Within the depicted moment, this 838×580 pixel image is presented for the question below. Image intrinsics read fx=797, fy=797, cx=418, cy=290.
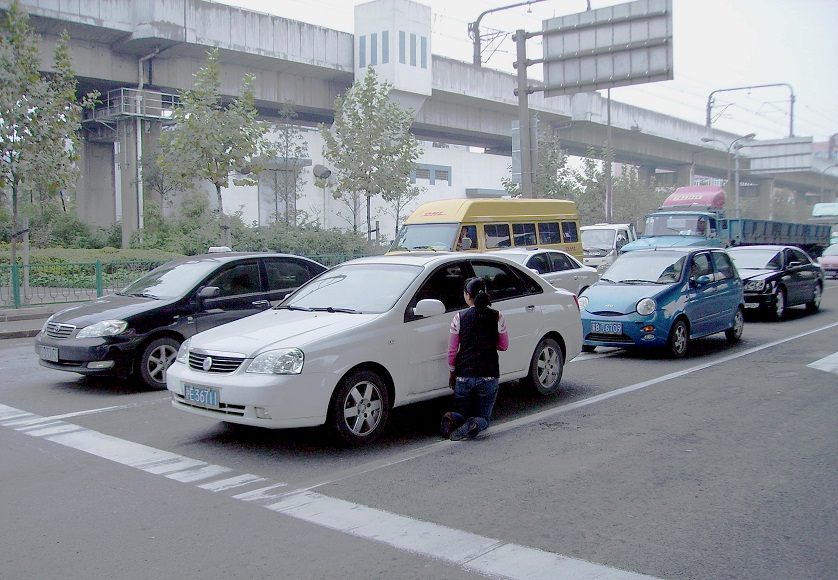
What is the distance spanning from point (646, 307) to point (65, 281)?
1256 centimetres

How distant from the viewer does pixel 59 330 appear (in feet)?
30.3

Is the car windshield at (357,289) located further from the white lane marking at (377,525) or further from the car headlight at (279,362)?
the white lane marking at (377,525)

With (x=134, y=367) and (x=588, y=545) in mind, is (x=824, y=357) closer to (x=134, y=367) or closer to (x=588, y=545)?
(x=588, y=545)

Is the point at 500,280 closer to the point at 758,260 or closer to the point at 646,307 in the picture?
the point at 646,307

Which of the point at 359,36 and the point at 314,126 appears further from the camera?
the point at 314,126

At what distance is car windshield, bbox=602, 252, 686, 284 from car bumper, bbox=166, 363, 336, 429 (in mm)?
7056

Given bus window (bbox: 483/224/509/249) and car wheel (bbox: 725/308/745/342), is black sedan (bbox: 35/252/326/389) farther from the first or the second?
bus window (bbox: 483/224/509/249)

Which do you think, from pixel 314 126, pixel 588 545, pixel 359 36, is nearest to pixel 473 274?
pixel 588 545

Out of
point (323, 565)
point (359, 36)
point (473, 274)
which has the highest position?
point (359, 36)

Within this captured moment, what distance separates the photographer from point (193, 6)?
33250 mm

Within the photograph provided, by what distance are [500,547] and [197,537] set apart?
5.73ft

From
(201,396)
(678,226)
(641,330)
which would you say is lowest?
(201,396)

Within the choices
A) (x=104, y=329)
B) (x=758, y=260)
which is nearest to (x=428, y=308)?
(x=104, y=329)

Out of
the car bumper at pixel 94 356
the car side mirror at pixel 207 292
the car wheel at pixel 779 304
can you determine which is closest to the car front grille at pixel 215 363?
the car bumper at pixel 94 356
